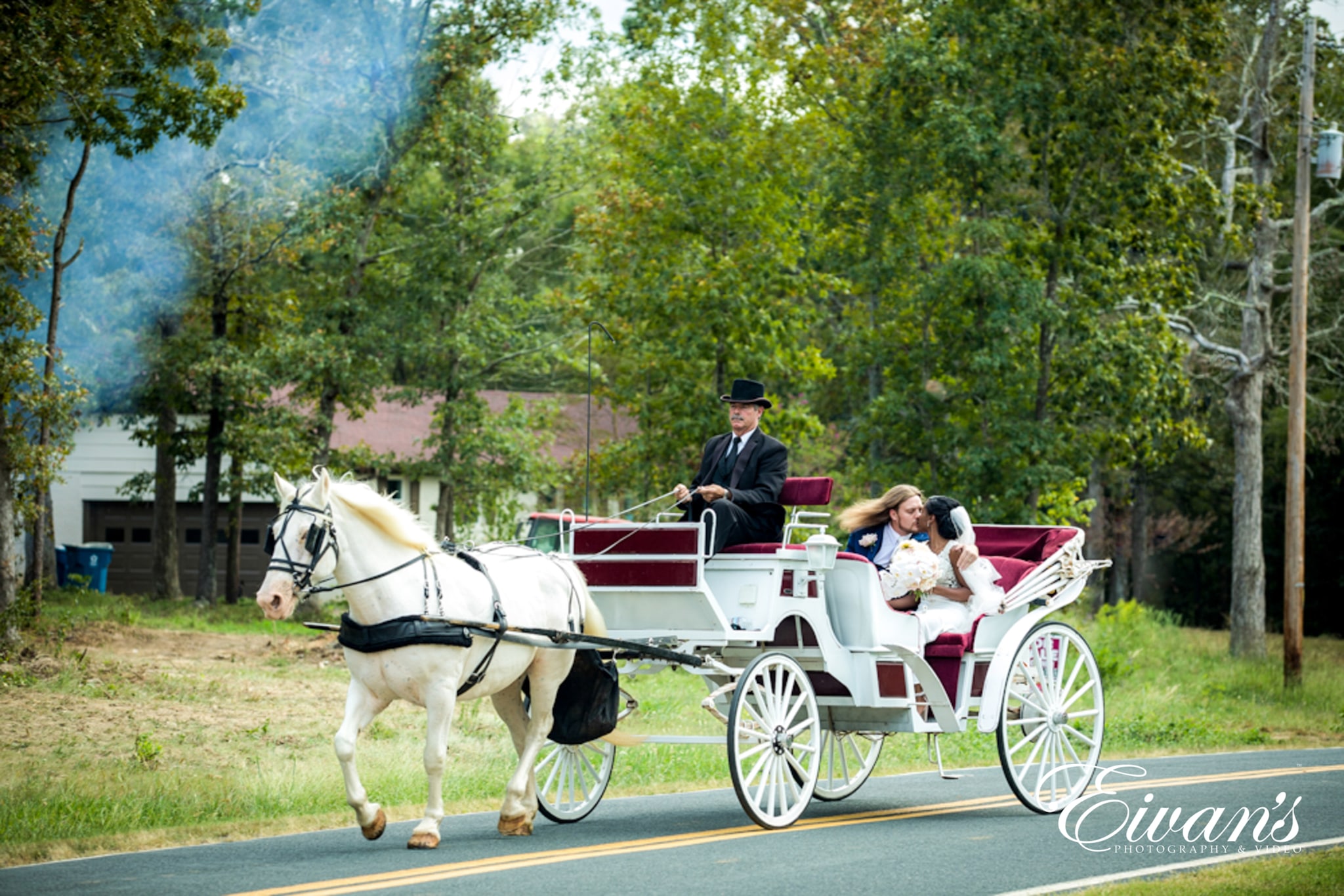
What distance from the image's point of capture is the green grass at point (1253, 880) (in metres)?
6.99

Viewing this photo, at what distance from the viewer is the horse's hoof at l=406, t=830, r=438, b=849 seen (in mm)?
7922

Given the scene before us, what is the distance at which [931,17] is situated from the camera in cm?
2264

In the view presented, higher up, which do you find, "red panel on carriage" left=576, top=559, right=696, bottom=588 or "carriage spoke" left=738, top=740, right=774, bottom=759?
"red panel on carriage" left=576, top=559, right=696, bottom=588

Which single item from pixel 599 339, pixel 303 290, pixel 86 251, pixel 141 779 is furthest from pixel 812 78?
pixel 141 779

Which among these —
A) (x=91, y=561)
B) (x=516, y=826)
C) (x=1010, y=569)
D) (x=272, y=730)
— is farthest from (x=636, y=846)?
(x=91, y=561)

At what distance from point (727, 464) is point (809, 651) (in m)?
1.38

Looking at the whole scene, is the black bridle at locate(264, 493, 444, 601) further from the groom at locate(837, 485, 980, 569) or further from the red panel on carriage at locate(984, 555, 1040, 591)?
the red panel on carriage at locate(984, 555, 1040, 591)

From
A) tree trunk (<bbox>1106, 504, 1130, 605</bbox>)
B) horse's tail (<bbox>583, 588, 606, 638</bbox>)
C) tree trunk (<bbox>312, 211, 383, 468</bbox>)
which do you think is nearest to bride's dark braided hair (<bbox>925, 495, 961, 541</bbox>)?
horse's tail (<bbox>583, 588, 606, 638</bbox>)

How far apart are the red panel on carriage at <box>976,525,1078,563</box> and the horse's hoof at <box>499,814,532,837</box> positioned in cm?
399

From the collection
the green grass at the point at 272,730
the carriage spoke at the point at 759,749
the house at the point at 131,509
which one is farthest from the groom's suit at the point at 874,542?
the house at the point at 131,509

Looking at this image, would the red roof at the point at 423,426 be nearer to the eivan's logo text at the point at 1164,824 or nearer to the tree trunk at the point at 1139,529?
the tree trunk at the point at 1139,529

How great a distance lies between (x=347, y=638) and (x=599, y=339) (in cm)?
2248

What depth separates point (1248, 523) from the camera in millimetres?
26953

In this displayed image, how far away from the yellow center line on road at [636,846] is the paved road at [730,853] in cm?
2
